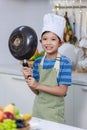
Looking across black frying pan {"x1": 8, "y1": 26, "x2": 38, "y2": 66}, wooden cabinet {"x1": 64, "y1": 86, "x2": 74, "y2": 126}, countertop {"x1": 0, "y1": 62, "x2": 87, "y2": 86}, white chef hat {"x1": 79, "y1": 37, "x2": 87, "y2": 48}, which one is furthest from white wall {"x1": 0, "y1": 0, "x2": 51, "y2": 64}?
black frying pan {"x1": 8, "y1": 26, "x2": 38, "y2": 66}

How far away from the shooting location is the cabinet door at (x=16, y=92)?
259 cm

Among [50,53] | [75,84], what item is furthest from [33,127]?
[75,84]

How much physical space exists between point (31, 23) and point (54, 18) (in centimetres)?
144

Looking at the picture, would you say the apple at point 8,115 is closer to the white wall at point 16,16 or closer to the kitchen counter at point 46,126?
the kitchen counter at point 46,126

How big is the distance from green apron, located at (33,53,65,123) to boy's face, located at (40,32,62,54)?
86 mm

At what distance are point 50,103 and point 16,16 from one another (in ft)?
4.83

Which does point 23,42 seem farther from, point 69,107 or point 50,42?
point 69,107

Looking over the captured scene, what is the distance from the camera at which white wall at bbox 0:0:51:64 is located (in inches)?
116

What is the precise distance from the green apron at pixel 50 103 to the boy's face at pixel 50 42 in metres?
0.09

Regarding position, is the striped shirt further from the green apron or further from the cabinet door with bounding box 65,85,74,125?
the cabinet door with bounding box 65,85,74,125

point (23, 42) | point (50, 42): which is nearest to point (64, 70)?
point (50, 42)

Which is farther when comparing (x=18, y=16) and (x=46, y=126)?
(x=18, y=16)

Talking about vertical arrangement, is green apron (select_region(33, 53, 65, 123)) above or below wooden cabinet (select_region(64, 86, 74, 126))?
above

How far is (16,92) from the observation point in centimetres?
268
